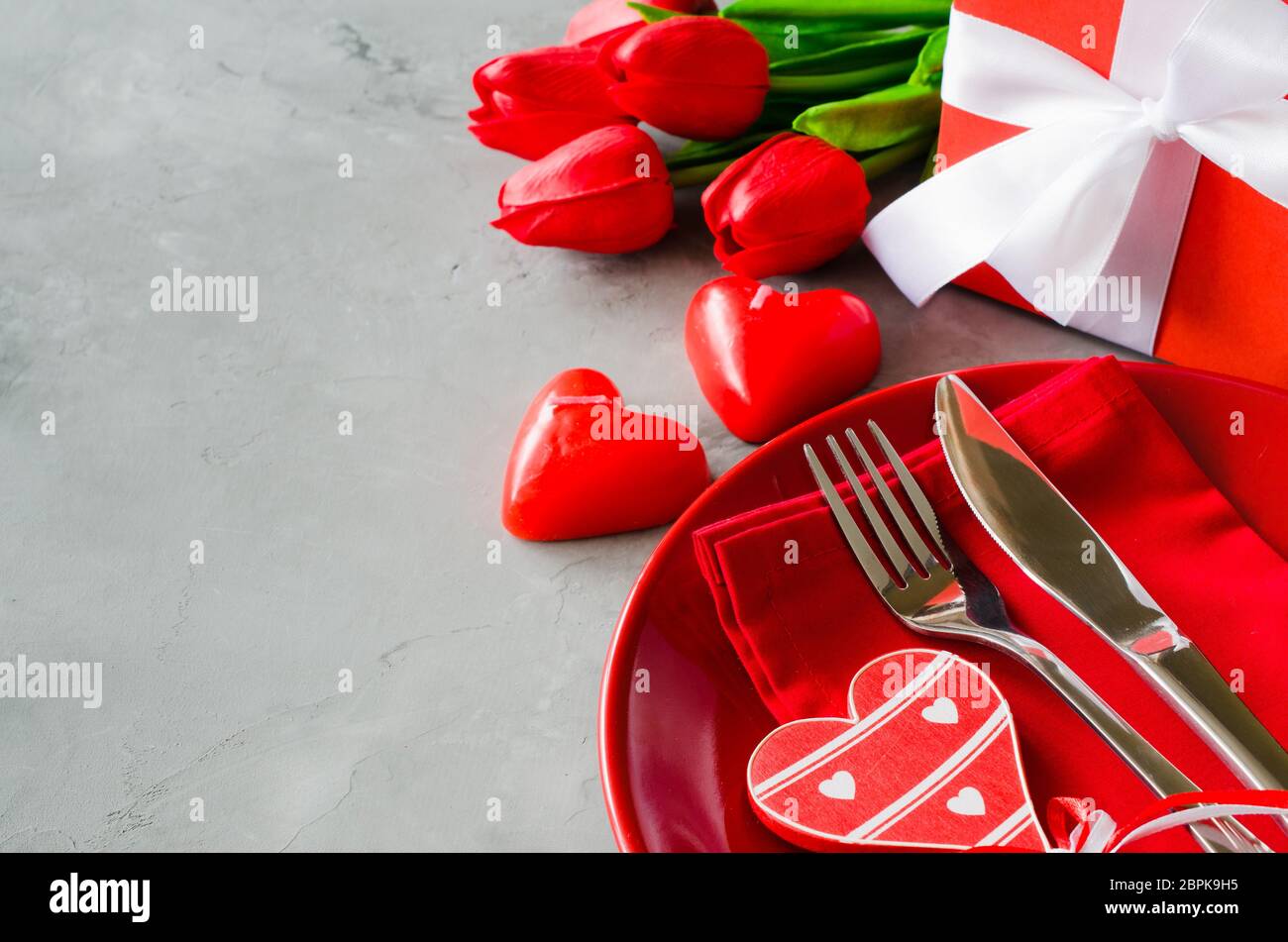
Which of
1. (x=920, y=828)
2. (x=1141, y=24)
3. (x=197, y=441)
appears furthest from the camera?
(x=197, y=441)

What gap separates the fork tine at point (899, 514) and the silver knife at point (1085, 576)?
0.9 inches

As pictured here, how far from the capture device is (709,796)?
0.37 m

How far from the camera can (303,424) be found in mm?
560

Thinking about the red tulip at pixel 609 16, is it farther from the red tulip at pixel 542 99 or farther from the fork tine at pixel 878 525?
the fork tine at pixel 878 525

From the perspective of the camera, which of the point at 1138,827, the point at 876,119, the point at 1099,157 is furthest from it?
the point at 876,119

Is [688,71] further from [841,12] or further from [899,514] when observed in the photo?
[899,514]

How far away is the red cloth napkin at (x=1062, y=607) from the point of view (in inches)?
14.9

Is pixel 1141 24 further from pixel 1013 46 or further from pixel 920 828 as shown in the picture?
pixel 920 828

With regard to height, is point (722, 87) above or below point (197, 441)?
above

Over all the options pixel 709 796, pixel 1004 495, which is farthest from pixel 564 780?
pixel 1004 495

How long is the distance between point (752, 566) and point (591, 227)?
9.4 inches

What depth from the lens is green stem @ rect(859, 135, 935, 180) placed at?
616 mm

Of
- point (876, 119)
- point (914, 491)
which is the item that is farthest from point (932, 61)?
point (914, 491)

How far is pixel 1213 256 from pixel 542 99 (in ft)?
1.03
